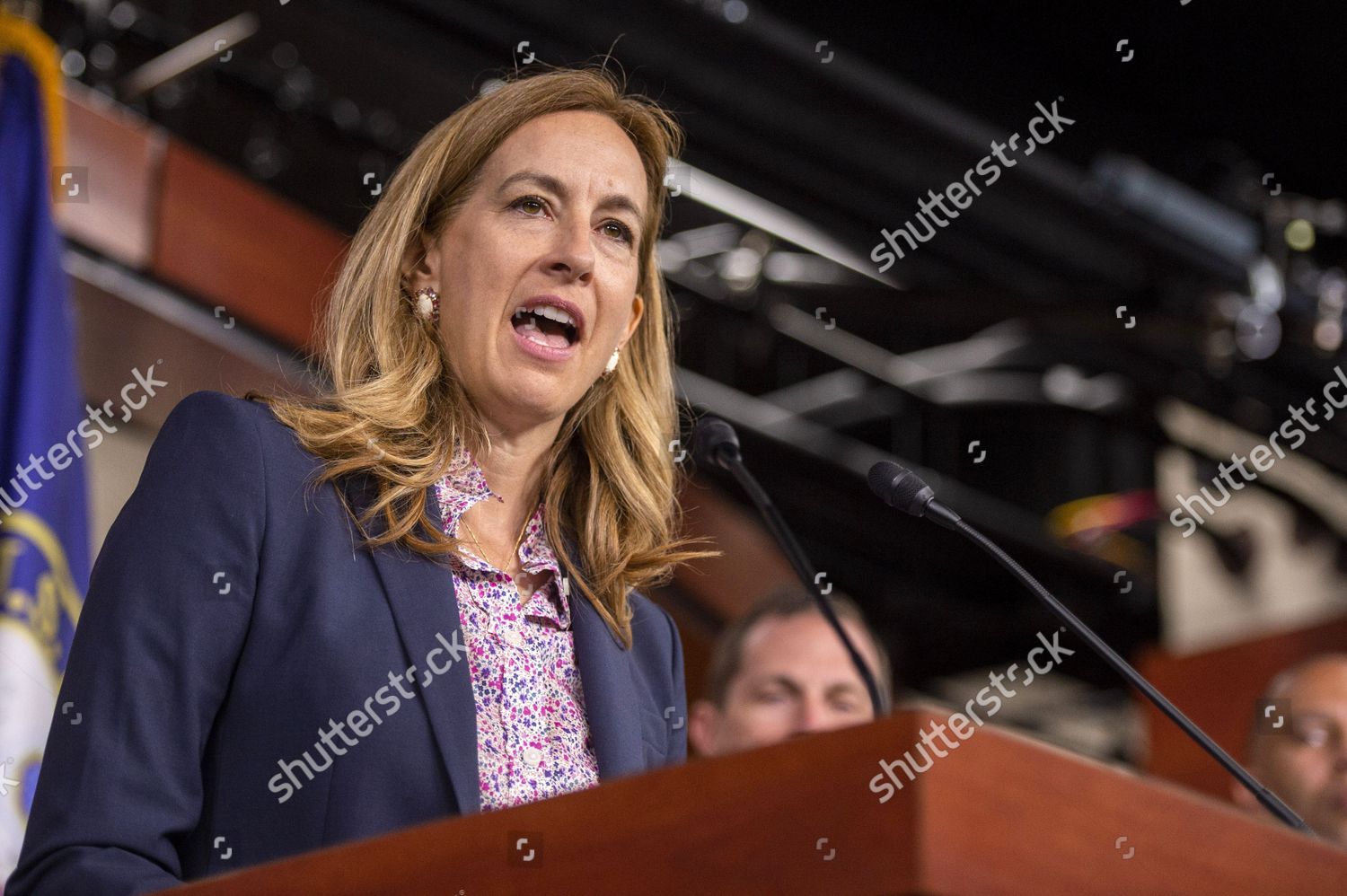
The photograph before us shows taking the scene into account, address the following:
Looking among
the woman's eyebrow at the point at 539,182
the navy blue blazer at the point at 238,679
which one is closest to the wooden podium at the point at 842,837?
the navy blue blazer at the point at 238,679

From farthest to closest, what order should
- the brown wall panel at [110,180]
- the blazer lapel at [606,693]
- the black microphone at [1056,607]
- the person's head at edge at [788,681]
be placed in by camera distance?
the brown wall panel at [110,180]
the person's head at edge at [788,681]
the blazer lapel at [606,693]
the black microphone at [1056,607]

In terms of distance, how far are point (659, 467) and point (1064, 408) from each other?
540 centimetres

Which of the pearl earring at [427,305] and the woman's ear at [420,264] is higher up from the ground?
the woman's ear at [420,264]

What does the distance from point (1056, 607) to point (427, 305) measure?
2.12 ft

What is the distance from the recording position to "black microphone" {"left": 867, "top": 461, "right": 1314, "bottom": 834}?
124cm

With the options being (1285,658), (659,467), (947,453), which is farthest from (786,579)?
(659,467)

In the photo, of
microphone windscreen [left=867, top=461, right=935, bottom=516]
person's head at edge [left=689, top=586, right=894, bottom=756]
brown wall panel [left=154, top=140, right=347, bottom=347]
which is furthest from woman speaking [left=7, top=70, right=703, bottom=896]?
brown wall panel [left=154, top=140, right=347, bottom=347]

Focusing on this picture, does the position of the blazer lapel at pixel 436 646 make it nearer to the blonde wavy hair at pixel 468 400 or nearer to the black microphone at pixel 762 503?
the blonde wavy hair at pixel 468 400

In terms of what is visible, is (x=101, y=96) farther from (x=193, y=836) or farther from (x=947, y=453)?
(x=947, y=453)

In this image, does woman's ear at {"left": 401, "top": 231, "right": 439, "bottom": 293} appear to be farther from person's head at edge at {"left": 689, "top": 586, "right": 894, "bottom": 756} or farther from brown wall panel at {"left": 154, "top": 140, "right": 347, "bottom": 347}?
brown wall panel at {"left": 154, "top": 140, "right": 347, "bottom": 347}

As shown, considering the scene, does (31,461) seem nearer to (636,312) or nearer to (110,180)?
(110,180)

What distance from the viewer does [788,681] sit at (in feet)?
8.91

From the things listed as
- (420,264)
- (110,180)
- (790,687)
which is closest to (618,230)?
(420,264)

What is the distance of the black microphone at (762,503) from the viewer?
138cm
